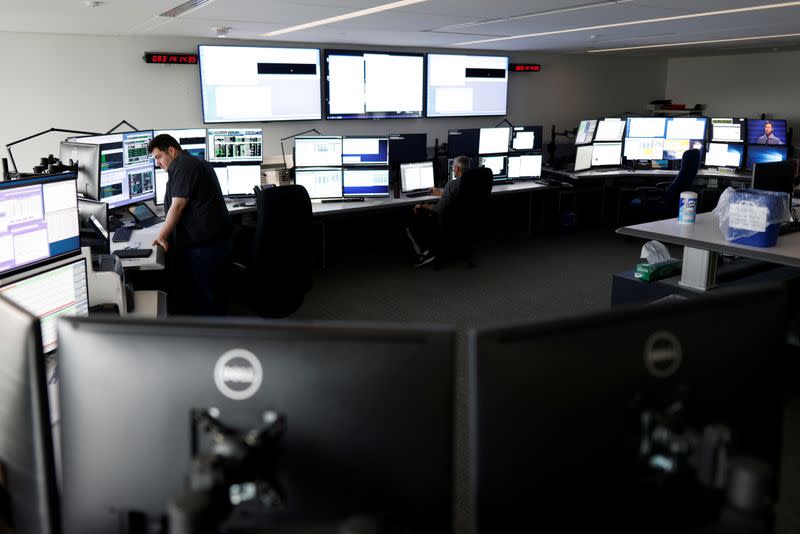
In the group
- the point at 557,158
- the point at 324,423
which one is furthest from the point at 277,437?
the point at 557,158

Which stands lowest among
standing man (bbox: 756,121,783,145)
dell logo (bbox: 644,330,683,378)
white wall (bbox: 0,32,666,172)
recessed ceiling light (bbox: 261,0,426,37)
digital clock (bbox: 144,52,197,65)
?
dell logo (bbox: 644,330,683,378)

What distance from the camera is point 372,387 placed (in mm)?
889

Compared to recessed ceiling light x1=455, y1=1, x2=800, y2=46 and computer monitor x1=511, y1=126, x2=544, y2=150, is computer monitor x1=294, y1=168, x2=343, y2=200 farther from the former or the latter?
computer monitor x1=511, y1=126, x2=544, y2=150

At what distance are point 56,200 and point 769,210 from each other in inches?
127

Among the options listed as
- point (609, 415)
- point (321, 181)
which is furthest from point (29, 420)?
point (321, 181)

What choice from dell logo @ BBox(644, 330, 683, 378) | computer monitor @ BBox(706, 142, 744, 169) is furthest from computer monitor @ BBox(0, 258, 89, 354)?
computer monitor @ BBox(706, 142, 744, 169)

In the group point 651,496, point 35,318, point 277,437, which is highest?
point 35,318

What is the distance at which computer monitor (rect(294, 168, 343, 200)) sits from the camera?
18.9ft

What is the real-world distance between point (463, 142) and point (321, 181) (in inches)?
71.9

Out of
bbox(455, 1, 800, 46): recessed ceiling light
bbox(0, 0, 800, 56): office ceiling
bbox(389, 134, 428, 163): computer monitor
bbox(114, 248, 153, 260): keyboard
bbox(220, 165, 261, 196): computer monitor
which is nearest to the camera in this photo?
bbox(114, 248, 153, 260): keyboard

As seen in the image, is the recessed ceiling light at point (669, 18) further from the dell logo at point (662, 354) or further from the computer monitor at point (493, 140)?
the dell logo at point (662, 354)

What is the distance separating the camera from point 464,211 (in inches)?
221

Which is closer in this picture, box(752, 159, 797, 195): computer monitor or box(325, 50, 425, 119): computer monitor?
box(752, 159, 797, 195): computer monitor

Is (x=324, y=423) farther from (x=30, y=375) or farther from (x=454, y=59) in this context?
(x=454, y=59)
